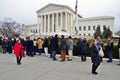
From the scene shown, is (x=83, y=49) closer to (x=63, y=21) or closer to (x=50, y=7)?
(x=63, y=21)

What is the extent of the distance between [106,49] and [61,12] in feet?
266

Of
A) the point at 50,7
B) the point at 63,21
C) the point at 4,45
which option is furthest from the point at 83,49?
the point at 50,7

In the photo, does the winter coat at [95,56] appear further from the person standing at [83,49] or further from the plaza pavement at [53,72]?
the person standing at [83,49]

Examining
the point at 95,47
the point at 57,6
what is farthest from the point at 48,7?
the point at 95,47

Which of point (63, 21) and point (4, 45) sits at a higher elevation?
point (63, 21)

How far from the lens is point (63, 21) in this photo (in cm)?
10025

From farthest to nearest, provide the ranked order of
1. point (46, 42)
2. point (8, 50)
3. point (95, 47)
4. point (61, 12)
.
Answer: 1. point (61, 12)
2. point (8, 50)
3. point (46, 42)
4. point (95, 47)

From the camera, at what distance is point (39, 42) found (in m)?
20.2

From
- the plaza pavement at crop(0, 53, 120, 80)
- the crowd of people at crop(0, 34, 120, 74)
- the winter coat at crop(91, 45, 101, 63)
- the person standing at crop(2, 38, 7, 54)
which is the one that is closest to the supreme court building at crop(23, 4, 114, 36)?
the person standing at crop(2, 38, 7, 54)

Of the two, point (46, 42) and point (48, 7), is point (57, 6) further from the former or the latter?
point (46, 42)

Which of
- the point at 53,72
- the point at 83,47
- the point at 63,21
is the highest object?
the point at 63,21

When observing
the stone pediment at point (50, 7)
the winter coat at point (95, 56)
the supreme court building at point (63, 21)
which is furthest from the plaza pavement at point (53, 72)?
the stone pediment at point (50, 7)

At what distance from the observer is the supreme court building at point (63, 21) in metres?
96.0

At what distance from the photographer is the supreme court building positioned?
9599cm
